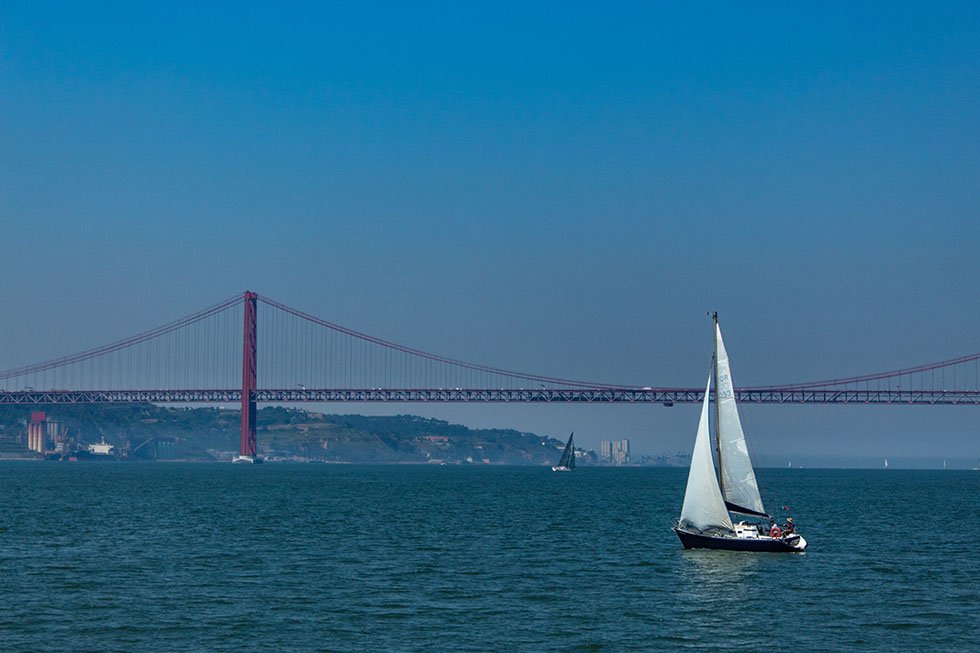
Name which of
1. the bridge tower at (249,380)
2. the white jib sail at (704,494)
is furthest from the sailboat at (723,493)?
the bridge tower at (249,380)

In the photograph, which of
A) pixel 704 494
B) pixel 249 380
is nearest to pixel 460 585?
pixel 704 494

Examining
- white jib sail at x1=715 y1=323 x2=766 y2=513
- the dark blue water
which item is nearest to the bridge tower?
the dark blue water

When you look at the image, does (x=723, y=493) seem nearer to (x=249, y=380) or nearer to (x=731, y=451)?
(x=731, y=451)

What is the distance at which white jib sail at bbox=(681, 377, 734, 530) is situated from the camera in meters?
36.8

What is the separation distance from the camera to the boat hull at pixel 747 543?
36.4 m

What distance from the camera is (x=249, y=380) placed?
132 metres

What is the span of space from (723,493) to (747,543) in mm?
1653

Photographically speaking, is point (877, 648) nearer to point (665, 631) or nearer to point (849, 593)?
point (665, 631)

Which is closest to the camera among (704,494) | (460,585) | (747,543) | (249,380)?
(460,585)

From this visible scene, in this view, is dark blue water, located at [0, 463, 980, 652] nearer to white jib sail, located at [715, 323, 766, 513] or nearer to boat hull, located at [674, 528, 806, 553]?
boat hull, located at [674, 528, 806, 553]

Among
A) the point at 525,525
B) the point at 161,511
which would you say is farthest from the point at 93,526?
the point at 525,525

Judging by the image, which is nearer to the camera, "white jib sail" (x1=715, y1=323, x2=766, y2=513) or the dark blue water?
the dark blue water

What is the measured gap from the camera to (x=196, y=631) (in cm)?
2366

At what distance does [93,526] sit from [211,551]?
33.0ft
